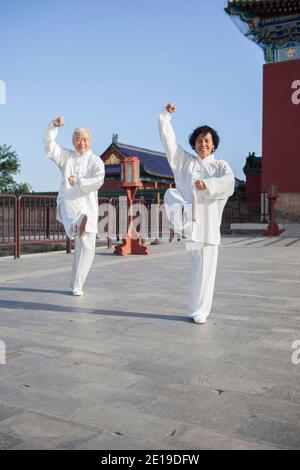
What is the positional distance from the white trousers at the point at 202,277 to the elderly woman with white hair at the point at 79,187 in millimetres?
1325

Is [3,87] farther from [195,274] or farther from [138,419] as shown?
[138,419]

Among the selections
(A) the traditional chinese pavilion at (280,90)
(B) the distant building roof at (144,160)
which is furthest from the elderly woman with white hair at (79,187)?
(B) the distant building roof at (144,160)

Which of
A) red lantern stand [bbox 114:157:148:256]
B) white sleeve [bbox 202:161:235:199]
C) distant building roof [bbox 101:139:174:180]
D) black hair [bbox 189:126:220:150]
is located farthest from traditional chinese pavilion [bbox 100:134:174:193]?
white sleeve [bbox 202:161:235:199]

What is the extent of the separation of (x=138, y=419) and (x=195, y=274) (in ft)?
6.09

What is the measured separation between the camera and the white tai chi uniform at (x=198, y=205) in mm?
3585

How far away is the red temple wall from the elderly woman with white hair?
14.0m

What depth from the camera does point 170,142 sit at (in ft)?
11.8

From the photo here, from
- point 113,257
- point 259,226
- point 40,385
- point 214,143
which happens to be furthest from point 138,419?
point 259,226

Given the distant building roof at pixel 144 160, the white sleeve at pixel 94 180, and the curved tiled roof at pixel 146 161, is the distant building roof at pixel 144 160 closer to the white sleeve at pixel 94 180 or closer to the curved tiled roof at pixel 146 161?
the curved tiled roof at pixel 146 161

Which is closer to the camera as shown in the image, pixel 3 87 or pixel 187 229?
pixel 187 229

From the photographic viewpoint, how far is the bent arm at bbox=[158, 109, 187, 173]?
3.57m

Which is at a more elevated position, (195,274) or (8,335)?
(195,274)

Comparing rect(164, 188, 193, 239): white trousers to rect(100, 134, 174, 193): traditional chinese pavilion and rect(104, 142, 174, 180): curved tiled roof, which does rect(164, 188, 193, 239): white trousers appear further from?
rect(104, 142, 174, 180): curved tiled roof

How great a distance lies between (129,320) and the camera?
3754mm
